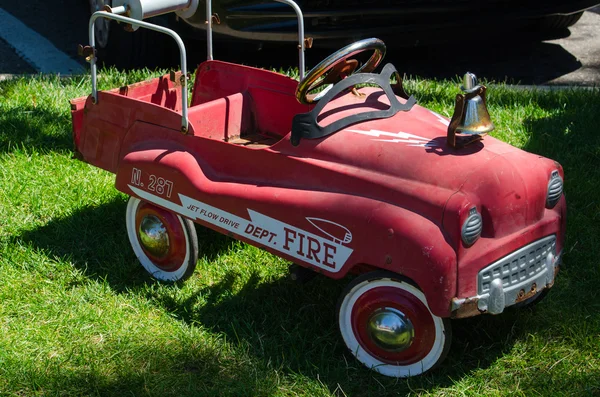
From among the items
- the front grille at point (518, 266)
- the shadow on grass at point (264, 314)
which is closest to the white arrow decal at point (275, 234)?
the shadow on grass at point (264, 314)

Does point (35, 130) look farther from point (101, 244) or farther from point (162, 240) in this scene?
point (162, 240)

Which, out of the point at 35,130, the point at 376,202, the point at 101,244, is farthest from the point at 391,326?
the point at 35,130

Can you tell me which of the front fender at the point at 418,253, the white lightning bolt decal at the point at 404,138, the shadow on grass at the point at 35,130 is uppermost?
the white lightning bolt decal at the point at 404,138

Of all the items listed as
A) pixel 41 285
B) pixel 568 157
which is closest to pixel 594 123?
pixel 568 157

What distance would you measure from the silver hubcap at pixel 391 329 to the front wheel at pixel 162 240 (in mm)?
887

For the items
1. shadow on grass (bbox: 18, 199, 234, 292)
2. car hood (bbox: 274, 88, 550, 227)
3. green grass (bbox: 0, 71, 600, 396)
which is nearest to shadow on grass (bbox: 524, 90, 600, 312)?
green grass (bbox: 0, 71, 600, 396)

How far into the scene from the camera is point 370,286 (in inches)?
117

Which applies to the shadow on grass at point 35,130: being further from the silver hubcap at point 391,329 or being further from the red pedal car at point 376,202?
the silver hubcap at point 391,329

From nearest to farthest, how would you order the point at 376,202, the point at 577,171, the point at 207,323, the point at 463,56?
1. the point at 376,202
2. the point at 207,323
3. the point at 577,171
4. the point at 463,56

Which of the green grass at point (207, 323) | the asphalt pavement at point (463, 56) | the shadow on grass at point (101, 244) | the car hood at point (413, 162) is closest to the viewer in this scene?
the car hood at point (413, 162)

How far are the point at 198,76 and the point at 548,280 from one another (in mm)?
1995

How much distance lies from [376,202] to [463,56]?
3932 millimetres

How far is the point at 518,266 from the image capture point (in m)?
2.92

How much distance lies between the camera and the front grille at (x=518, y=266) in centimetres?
283
